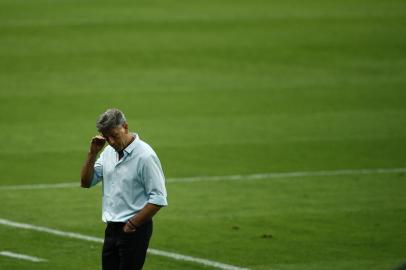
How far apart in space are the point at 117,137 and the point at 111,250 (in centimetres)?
99

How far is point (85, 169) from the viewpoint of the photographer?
32.6 ft

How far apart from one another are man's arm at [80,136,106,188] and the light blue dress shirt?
0.13m

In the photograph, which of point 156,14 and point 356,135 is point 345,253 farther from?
point 156,14

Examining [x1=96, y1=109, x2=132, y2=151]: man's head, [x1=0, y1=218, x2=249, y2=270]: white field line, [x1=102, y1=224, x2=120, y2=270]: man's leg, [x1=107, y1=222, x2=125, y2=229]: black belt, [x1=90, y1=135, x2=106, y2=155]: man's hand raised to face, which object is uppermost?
[x1=96, y1=109, x2=132, y2=151]: man's head

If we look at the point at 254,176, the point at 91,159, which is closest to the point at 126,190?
the point at 91,159

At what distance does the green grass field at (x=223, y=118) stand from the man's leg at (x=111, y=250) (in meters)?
2.89

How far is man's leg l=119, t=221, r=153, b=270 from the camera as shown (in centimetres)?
966

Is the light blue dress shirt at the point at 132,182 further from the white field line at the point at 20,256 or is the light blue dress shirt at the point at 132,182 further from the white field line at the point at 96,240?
the white field line at the point at 20,256

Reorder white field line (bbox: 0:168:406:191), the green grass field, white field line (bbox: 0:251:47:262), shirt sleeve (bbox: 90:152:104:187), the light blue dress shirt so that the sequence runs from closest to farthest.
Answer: the light blue dress shirt
shirt sleeve (bbox: 90:152:104:187)
white field line (bbox: 0:251:47:262)
the green grass field
white field line (bbox: 0:168:406:191)

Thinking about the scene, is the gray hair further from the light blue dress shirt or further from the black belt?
the black belt

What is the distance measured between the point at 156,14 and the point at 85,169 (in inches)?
792

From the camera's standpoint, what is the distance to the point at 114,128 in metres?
9.53

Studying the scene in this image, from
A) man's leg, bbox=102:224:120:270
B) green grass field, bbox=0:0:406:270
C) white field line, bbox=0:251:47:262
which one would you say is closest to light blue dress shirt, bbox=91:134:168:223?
man's leg, bbox=102:224:120:270

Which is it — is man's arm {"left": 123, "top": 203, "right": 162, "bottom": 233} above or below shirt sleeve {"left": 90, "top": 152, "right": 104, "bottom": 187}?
below
